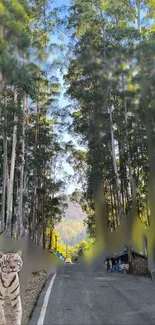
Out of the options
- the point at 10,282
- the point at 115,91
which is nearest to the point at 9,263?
the point at 10,282

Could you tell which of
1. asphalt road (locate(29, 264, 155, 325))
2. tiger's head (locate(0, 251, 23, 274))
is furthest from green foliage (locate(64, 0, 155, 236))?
tiger's head (locate(0, 251, 23, 274))

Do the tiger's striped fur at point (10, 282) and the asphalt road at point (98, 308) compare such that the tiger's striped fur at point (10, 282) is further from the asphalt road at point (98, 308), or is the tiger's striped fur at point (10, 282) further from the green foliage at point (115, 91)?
the green foliage at point (115, 91)

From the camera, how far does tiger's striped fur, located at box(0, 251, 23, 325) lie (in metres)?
5.32

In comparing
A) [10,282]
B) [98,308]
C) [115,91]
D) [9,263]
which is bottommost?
[98,308]

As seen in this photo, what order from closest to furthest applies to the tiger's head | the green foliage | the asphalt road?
the tiger's head → the asphalt road → the green foliage

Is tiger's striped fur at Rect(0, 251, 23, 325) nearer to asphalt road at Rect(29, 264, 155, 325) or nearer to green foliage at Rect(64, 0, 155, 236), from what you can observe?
asphalt road at Rect(29, 264, 155, 325)

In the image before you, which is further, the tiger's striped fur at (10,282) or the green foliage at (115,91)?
the green foliage at (115,91)

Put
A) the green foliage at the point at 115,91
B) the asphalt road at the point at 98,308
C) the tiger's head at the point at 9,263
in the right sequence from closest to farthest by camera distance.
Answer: the tiger's head at the point at 9,263 → the asphalt road at the point at 98,308 → the green foliage at the point at 115,91

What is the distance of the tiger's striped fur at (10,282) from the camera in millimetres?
5324

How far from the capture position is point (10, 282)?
538 cm

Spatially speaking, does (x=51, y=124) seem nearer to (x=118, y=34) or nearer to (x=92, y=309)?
(x=118, y=34)

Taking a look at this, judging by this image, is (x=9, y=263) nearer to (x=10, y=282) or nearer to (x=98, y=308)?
(x=10, y=282)

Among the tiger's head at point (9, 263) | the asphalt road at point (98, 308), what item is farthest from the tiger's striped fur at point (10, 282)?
the asphalt road at point (98, 308)

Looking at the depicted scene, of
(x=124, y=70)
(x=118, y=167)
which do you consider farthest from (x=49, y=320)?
(x=118, y=167)
